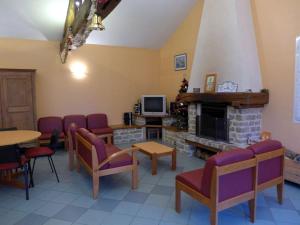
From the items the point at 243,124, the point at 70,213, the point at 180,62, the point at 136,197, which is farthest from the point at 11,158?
the point at 180,62

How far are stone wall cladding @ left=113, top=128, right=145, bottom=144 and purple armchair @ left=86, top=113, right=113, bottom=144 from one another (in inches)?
12.4

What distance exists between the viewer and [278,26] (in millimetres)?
3609

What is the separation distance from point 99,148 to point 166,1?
3628 mm

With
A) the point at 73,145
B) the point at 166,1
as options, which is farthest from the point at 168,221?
the point at 166,1

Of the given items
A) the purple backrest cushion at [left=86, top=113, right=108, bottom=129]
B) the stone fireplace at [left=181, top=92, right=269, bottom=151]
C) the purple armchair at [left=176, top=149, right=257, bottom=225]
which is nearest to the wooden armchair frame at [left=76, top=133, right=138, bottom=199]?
the purple armchair at [left=176, top=149, right=257, bottom=225]

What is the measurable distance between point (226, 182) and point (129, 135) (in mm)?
4021

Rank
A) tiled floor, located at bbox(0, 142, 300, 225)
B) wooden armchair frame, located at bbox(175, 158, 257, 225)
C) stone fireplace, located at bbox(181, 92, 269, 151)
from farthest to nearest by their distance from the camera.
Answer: stone fireplace, located at bbox(181, 92, 269, 151), tiled floor, located at bbox(0, 142, 300, 225), wooden armchair frame, located at bbox(175, 158, 257, 225)

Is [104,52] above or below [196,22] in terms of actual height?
below

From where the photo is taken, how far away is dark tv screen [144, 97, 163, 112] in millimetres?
6039

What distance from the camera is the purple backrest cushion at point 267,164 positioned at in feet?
8.05

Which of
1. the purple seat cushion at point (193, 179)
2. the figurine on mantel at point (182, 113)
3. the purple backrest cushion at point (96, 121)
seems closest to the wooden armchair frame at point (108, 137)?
the purple backrest cushion at point (96, 121)

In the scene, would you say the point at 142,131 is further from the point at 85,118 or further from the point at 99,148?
the point at 99,148

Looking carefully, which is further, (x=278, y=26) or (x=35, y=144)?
(x=35, y=144)

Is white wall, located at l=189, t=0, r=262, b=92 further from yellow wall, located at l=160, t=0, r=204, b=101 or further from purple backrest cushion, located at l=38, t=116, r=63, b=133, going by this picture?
purple backrest cushion, located at l=38, t=116, r=63, b=133
